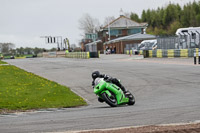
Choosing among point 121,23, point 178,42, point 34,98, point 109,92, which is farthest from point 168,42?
point 121,23

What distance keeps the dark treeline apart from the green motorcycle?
89747mm

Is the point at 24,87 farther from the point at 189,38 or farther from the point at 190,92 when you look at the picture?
the point at 189,38

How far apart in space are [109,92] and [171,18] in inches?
4346

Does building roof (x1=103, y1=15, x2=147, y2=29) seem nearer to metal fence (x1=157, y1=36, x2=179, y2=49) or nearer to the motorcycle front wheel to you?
metal fence (x1=157, y1=36, x2=179, y2=49)

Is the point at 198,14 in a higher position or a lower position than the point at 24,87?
higher

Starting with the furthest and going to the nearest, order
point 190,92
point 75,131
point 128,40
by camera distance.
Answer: point 128,40 → point 190,92 → point 75,131

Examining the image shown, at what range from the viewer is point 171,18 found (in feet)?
391

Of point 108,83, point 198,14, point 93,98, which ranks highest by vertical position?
point 198,14

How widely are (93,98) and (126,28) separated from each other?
88777 millimetres

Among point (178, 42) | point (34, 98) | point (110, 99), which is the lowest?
point (34, 98)

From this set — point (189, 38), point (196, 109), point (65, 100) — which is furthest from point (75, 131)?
point (189, 38)

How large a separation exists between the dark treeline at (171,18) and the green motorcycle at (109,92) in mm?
89747

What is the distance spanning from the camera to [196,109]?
9.99m

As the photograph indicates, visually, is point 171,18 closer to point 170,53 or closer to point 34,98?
point 170,53
